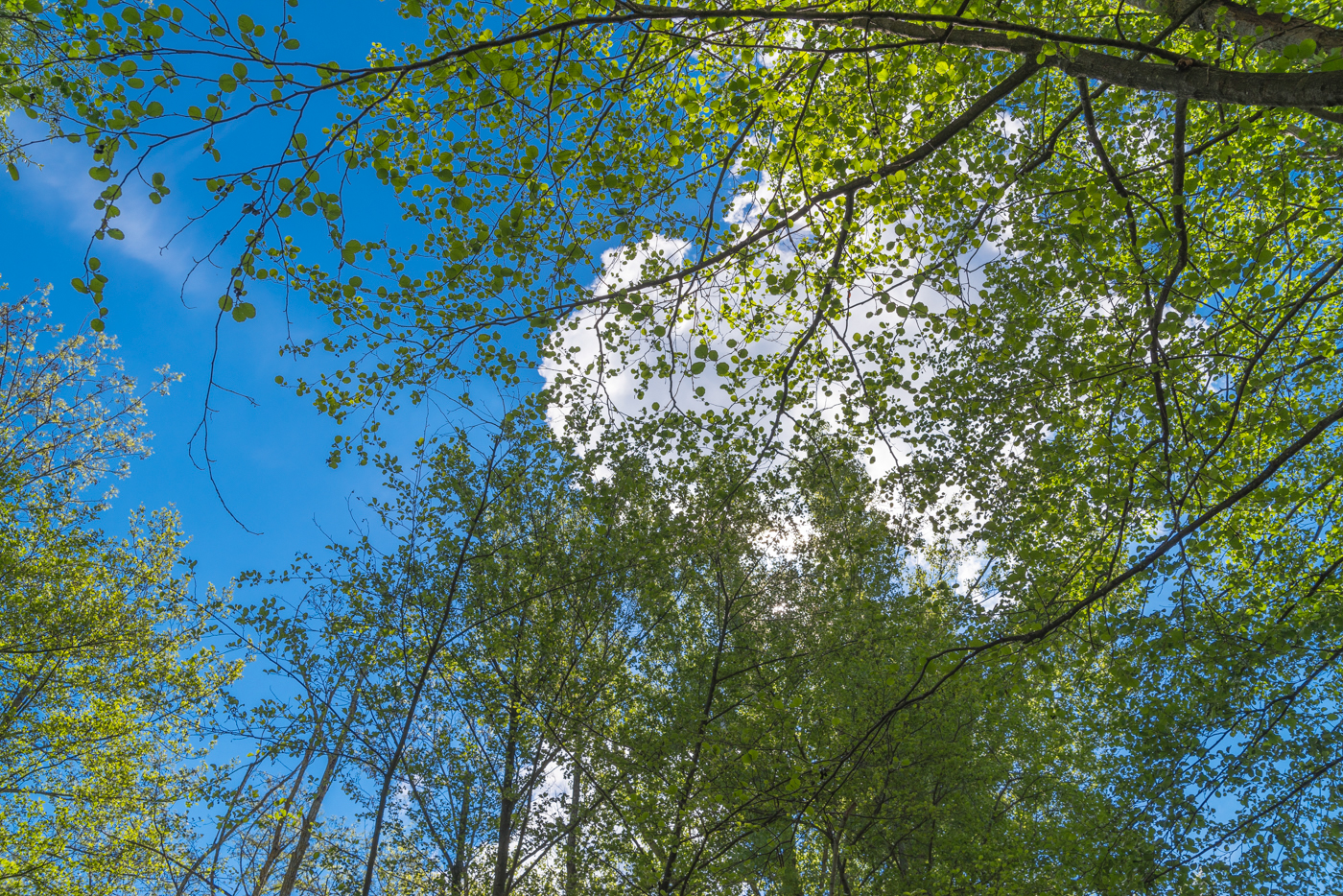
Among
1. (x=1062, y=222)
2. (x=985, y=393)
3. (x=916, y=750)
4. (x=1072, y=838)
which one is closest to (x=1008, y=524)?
(x=985, y=393)

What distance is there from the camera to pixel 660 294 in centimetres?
539

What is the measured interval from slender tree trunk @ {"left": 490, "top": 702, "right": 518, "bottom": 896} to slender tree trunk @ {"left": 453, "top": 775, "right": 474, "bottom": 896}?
44cm

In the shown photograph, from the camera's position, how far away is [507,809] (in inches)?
362

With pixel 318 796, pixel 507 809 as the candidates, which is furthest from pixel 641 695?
pixel 318 796

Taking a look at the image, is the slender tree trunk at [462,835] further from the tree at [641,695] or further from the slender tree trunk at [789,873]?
the slender tree trunk at [789,873]

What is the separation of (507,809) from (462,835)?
65cm

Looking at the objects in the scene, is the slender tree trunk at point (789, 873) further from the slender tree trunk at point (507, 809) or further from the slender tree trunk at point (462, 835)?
the slender tree trunk at point (462, 835)

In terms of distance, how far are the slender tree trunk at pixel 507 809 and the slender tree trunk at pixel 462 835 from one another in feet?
1.46

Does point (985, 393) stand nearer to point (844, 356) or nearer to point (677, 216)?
point (844, 356)

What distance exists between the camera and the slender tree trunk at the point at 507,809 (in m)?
8.73

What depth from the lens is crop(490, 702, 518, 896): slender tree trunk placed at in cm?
873

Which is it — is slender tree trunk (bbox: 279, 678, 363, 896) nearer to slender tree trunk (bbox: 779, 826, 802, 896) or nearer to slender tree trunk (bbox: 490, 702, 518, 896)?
slender tree trunk (bbox: 490, 702, 518, 896)

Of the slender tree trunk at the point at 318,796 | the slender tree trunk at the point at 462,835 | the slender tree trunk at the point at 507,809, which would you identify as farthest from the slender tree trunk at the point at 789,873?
the slender tree trunk at the point at 318,796

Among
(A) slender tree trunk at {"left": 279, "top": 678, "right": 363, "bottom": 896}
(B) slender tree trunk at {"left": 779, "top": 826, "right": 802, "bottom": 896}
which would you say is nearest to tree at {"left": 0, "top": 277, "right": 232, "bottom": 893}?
(A) slender tree trunk at {"left": 279, "top": 678, "right": 363, "bottom": 896}
